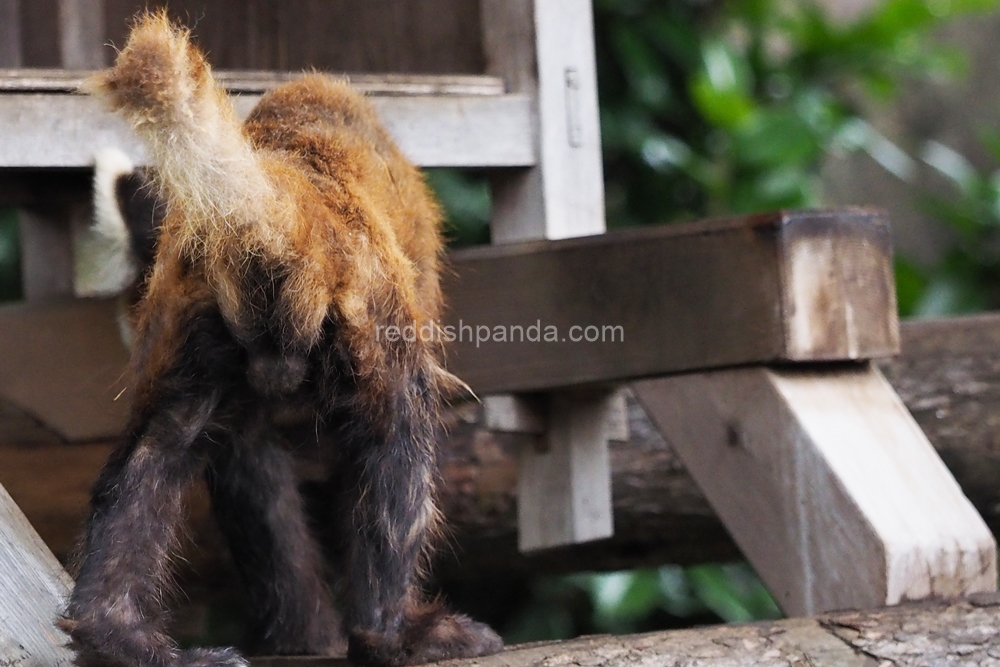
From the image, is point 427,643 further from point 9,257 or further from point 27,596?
point 9,257

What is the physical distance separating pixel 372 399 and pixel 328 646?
92 centimetres

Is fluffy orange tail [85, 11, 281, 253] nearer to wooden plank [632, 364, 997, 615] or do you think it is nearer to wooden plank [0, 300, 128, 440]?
wooden plank [632, 364, 997, 615]

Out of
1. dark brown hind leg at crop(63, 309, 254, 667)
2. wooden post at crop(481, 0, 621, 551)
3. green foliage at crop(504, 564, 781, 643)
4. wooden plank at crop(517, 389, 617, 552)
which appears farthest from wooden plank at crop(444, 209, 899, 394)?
green foliage at crop(504, 564, 781, 643)

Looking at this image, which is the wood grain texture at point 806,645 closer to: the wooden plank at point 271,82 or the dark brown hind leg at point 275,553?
the dark brown hind leg at point 275,553

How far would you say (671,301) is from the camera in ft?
8.75

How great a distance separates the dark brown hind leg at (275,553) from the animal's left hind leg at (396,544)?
0.49 metres

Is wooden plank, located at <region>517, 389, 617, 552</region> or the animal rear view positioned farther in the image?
wooden plank, located at <region>517, 389, 617, 552</region>

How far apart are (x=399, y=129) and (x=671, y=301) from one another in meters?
0.82

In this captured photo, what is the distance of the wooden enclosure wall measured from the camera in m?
3.46

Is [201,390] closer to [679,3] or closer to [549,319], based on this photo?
[549,319]

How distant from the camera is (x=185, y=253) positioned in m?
2.10

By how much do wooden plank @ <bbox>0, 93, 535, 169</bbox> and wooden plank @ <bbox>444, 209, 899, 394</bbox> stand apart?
282mm

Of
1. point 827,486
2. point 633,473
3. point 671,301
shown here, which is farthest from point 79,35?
point 827,486

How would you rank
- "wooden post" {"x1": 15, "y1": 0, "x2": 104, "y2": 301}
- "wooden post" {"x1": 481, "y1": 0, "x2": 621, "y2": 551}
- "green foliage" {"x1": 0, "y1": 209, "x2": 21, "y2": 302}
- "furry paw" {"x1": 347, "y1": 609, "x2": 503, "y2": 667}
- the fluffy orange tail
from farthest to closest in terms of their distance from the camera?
"green foliage" {"x1": 0, "y1": 209, "x2": 21, "y2": 302}
"wooden post" {"x1": 15, "y1": 0, "x2": 104, "y2": 301}
"wooden post" {"x1": 481, "y1": 0, "x2": 621, "y2": 551}
"furry paw" {"x1": 347, "y1": 609, "x2": 503, "y2": 667}
the fluffy orange tail
